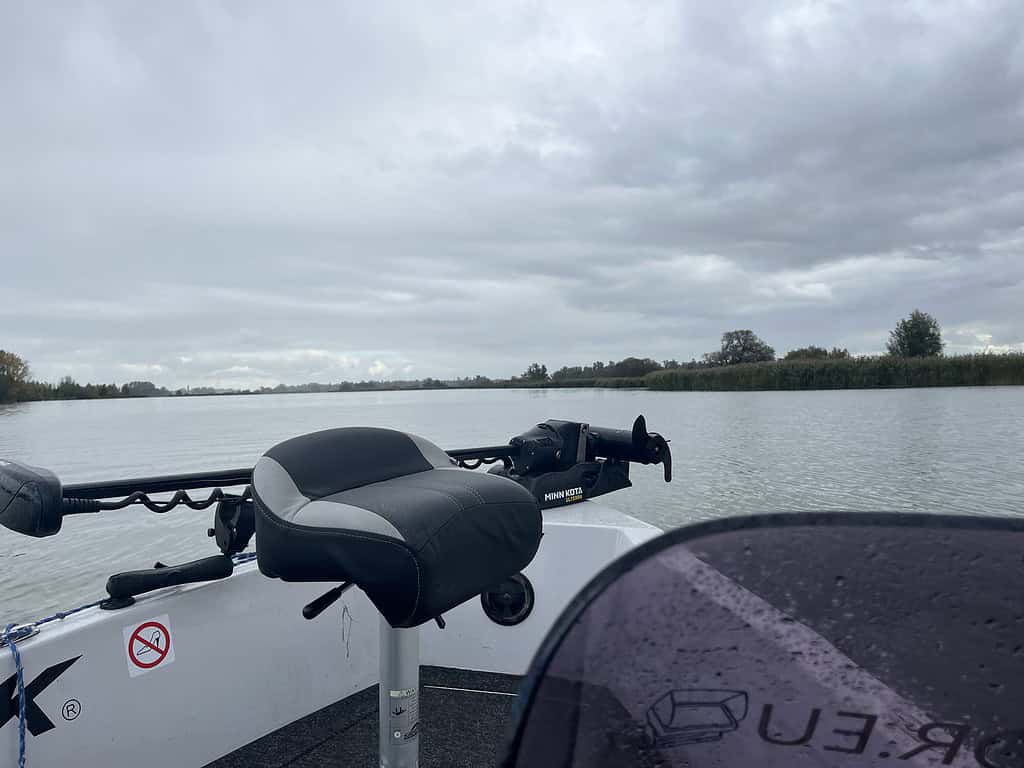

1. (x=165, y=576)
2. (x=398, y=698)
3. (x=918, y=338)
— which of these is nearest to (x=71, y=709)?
(x=165, y=576)

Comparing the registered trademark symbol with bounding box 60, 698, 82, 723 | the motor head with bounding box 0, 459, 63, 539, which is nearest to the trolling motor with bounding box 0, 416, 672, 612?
the motor head with bounding box 0, 459, 63, 539

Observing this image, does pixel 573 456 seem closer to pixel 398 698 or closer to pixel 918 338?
pixel 398 698

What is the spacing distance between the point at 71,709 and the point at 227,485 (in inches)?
26.5

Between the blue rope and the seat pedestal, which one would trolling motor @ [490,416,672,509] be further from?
the blue rope

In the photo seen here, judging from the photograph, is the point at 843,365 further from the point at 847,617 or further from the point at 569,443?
the point at 847,617

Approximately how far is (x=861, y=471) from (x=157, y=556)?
8.69 m

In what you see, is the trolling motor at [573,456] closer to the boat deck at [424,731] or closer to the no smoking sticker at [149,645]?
the boat deck at [424,731]

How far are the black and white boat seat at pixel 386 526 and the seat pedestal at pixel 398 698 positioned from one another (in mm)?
352

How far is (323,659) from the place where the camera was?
97.0 inches

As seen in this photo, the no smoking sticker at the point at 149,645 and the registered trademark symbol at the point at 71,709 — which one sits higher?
the no smoking sticker at the point at 149,645

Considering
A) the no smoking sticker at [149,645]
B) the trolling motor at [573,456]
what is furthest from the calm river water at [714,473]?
the no smoking sticker at [149,645]

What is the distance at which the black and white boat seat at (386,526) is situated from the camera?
1112 millimetres

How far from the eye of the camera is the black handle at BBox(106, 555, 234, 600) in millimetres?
1873

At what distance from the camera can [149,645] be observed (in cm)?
191
